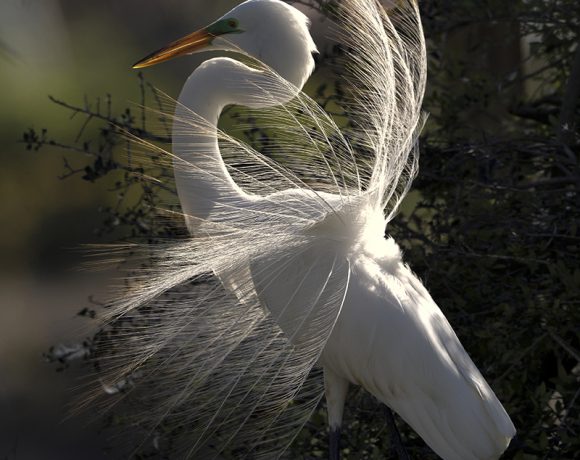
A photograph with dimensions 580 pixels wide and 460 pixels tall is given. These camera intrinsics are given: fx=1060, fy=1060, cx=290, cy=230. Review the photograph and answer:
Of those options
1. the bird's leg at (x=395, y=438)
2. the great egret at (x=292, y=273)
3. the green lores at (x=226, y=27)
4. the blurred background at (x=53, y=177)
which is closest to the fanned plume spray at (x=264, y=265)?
the great egret at (x=292, y=273)

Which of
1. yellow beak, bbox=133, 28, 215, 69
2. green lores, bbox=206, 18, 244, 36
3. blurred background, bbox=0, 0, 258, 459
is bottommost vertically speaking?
blurred background, bbox=0, 0, 258, 459

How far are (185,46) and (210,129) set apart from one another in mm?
438

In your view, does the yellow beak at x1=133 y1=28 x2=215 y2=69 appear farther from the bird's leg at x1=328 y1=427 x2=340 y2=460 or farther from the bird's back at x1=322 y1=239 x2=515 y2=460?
the bird's leg at x1=328 y1=427 x2=340 y2=460

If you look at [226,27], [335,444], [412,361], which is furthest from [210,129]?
[335,444]

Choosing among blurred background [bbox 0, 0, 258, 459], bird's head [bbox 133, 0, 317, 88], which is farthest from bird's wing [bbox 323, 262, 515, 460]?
blurred background [bbox 0, 0, 258, 459]

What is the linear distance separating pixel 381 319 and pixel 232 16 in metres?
0.79

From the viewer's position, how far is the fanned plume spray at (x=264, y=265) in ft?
6.82

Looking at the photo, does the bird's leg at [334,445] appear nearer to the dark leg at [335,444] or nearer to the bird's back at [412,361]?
the dark leg at [335,444]

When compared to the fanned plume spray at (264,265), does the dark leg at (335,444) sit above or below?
below

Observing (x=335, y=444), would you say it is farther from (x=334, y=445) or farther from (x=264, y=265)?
(x=264, y=265)

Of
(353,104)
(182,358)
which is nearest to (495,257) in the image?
(353,104)

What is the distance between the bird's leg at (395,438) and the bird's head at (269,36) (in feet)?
2.64

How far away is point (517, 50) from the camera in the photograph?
4.18m

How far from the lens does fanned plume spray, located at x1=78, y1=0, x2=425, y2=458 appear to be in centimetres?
208
